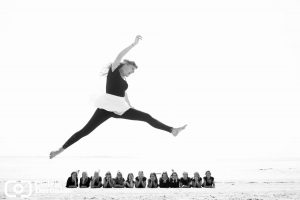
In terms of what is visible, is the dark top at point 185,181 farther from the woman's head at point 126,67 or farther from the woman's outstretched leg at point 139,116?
the woman's head at point 126,67

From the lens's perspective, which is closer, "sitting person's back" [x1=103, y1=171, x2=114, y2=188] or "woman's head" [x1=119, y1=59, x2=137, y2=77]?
"woman's head" [x1=119, y1=59, x2=137, y2=77]

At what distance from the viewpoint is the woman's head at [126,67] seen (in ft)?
20.8

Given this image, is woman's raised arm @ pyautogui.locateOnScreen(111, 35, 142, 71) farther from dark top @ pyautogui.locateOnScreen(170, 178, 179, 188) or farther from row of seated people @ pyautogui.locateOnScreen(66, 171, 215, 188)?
dark top @ pyautogui.locateOnScreen(170, 178, 179, 188)

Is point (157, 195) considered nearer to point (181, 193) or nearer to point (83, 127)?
point (181, 193)

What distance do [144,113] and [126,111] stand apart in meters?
0.28

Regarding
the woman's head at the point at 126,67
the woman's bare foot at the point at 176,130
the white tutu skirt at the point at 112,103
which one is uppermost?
the woman's head at the point at 126,67

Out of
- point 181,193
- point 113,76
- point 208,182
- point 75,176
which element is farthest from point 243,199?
point 113,76

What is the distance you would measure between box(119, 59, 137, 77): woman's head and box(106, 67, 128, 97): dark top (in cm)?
9

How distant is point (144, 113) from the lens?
21.2ft

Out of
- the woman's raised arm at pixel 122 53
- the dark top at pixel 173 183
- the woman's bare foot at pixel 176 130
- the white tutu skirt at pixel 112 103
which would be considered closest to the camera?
the woman's raised arm at pixel 122 53

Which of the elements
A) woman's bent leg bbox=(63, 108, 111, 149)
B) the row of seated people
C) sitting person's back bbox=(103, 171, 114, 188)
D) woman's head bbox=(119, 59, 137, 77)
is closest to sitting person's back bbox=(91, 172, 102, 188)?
the row of seated people

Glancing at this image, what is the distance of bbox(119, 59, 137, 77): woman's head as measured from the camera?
6.33 meters

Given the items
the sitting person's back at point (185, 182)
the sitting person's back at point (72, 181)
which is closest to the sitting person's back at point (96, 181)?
A: the sitting person's back at point (72, 181)

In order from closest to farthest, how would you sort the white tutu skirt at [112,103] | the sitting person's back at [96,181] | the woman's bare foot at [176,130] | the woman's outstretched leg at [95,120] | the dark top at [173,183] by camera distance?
the white tutu skirt at [112,103] < the woman's outstretched leg at [95,120] < the woman's bare foot at [176,130] < the sitting person's back at [96,181] < the dark top at [173,183]
